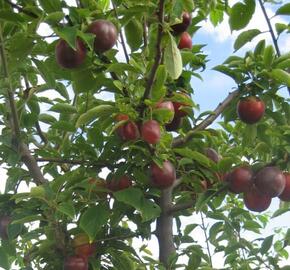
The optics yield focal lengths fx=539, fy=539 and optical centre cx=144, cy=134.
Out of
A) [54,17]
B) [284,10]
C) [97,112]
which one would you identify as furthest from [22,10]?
[284,10]

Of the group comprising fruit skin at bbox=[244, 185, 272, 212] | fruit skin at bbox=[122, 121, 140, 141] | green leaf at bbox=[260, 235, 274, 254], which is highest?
fruit skin at bbox=[122, 121, 140, 141]

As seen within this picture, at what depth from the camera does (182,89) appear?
7.65 feet

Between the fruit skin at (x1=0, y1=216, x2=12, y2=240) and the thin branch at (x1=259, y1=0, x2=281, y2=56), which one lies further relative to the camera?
the fruit skin at (x1=0, y1=216, x2=12, y2=240)

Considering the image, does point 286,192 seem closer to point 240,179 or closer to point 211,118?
point 240,179

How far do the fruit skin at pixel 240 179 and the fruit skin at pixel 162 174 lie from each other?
269mm

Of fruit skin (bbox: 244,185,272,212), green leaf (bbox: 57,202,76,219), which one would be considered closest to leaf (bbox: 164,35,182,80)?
green leaf (bbox: 57,202,76,219)

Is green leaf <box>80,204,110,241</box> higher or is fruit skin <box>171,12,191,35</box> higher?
fruit skin <box>171,12,191,35</box>

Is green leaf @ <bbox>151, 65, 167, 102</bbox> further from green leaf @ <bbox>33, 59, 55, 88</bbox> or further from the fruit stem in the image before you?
the fruit stem

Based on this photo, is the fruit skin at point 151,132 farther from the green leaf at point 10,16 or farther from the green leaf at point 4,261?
the green leaf at point 4,261

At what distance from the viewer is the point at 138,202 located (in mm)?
2123

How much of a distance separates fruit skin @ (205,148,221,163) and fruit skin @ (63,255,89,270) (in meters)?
0.71

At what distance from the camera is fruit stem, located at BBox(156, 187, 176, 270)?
250 cm

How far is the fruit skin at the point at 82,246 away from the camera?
88.8 inches

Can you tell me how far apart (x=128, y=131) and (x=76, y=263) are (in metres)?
0.61
